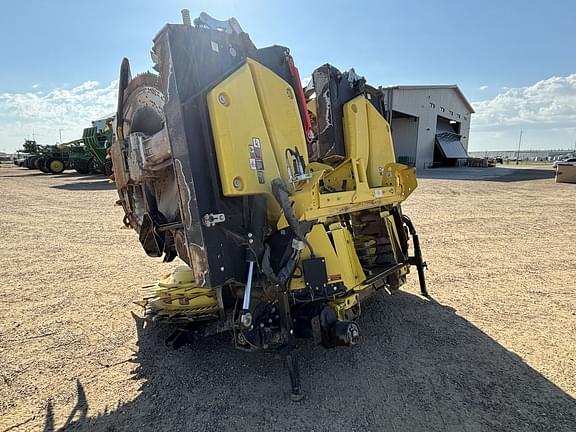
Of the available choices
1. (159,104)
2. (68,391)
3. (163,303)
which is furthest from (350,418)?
(159,104)

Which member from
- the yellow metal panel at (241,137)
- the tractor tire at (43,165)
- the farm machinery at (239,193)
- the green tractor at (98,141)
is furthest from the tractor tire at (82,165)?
the yellow metal panel at (241,137)

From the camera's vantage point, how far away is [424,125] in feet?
102

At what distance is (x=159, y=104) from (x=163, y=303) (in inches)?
53.7

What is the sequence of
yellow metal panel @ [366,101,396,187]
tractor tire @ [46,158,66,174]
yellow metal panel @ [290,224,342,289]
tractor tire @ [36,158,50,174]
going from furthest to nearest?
tractor tire @ [36,158,50,174] → tractor tire @ [46,158,66,174] → yellow metal panel @ [366,101,396,187] → yellow metal panel @ [290,224,342,289]

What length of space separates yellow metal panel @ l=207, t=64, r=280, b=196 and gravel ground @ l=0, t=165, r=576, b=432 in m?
1.25

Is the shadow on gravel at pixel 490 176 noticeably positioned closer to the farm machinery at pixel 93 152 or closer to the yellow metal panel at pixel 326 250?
the farm machinery at pixel 93 152

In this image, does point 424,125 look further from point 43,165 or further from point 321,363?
point 321,363

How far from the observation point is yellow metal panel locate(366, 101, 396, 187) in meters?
3.37

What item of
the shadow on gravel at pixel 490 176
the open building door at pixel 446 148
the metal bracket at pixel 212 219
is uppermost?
the metal bracket at pixel 212 219

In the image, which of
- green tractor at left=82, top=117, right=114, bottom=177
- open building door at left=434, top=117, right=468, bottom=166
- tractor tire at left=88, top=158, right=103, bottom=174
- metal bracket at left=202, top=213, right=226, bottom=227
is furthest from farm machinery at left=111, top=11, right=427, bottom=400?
open building door at left=434, top=117, right=468, bottom=166

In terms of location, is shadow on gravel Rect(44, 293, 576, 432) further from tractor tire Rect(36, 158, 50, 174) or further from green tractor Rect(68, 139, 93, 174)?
tractor tire Rect(36, 158, 50, 174)

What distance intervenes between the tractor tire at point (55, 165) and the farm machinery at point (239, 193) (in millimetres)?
26458

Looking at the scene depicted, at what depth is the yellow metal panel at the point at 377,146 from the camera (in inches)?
133

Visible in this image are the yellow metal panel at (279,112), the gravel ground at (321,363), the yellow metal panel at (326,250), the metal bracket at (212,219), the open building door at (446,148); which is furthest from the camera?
the open building door at (446,148)
